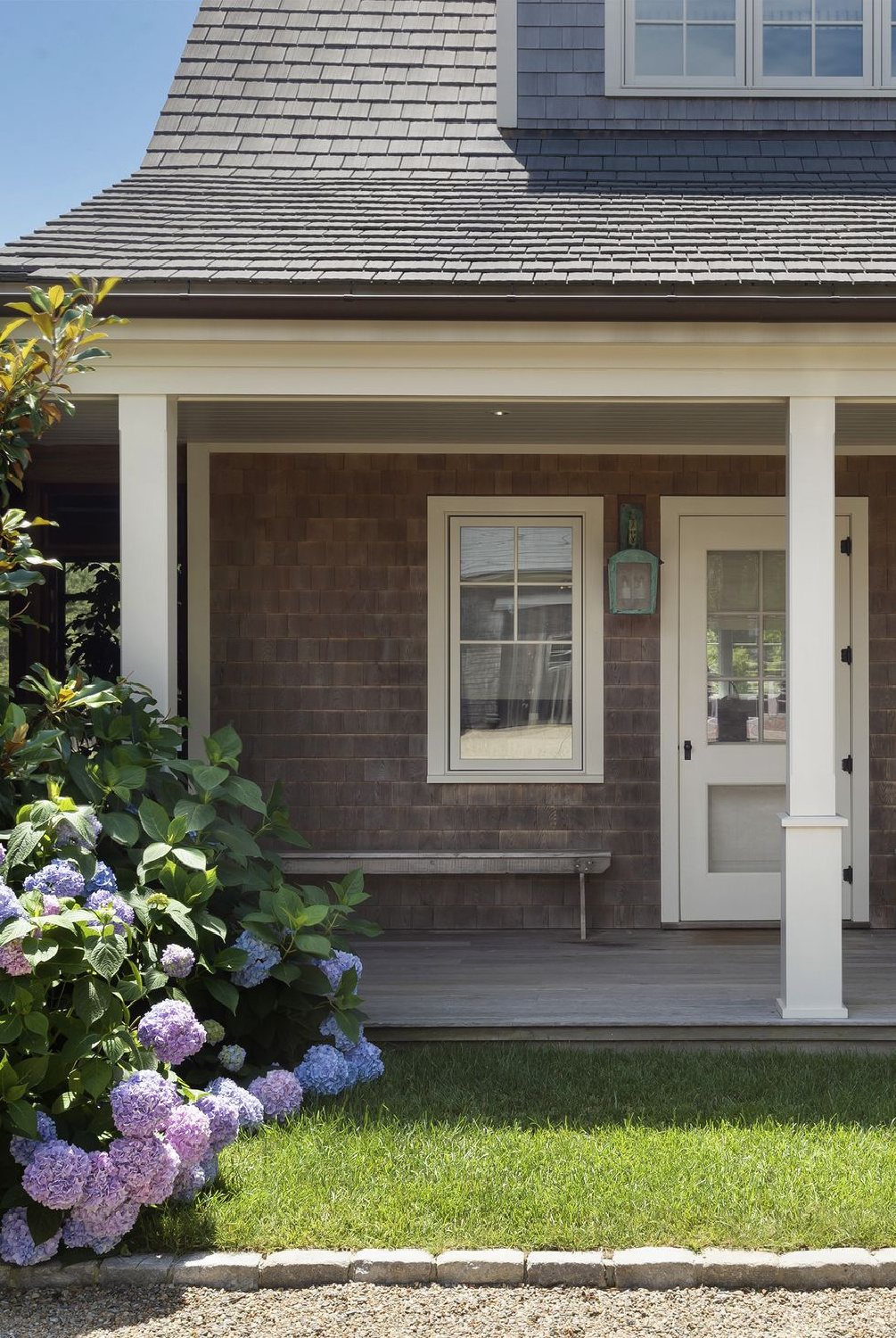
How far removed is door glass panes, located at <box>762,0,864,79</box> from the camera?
23.3 feet

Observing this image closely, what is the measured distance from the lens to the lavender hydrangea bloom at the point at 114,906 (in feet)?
11.5

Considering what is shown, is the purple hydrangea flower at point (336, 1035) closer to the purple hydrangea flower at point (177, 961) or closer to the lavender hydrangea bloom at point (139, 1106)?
the purple hydrangea flower at point (177, 961)

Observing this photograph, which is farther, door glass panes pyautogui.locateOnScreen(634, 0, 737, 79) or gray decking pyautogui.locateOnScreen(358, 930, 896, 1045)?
door glass panes pyautogui.locateOnScreen(634, 0, 737, 79)

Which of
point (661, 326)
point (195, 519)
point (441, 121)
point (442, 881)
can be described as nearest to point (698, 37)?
point (441, 121)

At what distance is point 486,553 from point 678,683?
1.20 m

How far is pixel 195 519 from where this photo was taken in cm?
662

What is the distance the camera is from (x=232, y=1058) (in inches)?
158

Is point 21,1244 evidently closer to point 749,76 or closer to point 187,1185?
point 187,1185

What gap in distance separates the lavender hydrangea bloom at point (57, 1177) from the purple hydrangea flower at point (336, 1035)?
4.11 feet

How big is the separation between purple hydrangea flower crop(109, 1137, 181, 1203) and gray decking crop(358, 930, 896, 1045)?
1.56 meters

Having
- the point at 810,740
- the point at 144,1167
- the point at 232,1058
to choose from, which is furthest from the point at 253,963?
the point at 810,740

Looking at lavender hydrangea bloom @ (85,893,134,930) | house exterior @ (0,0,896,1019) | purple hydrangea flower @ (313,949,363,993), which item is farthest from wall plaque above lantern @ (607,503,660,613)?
lavender hydrangea bloom @ (85,893,134,930)

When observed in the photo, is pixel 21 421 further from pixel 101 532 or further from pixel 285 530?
pixel 101 532

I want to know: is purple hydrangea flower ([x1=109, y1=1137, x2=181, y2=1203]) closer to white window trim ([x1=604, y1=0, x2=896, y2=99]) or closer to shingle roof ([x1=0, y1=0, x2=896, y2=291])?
shingle roof ([x1=0, y1=0, x2=896, y2=291])
